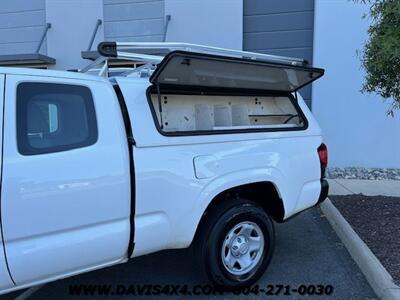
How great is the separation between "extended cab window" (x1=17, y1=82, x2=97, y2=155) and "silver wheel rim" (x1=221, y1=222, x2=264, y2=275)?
1576 mm

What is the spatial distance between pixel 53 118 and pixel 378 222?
4.39 m

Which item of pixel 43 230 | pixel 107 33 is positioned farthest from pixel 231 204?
pixel 107 33

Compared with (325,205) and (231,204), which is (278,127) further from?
(325,205)

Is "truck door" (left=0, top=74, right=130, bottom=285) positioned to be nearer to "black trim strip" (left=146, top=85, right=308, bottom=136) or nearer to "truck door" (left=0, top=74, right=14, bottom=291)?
"truck door" (left=0, top=74, right=14, bottom=291)

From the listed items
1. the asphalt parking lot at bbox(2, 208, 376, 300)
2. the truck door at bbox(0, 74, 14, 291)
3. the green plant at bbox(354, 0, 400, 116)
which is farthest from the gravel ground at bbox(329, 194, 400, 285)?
the truck door at bbox(0, 74, 14, 291)

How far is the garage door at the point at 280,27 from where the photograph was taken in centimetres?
1008

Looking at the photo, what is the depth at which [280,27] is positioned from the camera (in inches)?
401

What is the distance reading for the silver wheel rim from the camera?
3910mm

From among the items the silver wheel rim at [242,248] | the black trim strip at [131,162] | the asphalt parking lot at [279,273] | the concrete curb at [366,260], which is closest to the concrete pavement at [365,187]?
the concrete curb at [366,260]

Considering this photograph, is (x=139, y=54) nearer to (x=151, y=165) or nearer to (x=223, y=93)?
(x=223, y=93)

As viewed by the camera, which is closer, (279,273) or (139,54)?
(139,54)

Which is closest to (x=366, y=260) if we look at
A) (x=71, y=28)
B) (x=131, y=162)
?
(x=131, y=162)

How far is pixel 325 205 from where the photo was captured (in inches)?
264

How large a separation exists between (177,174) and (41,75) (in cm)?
122
